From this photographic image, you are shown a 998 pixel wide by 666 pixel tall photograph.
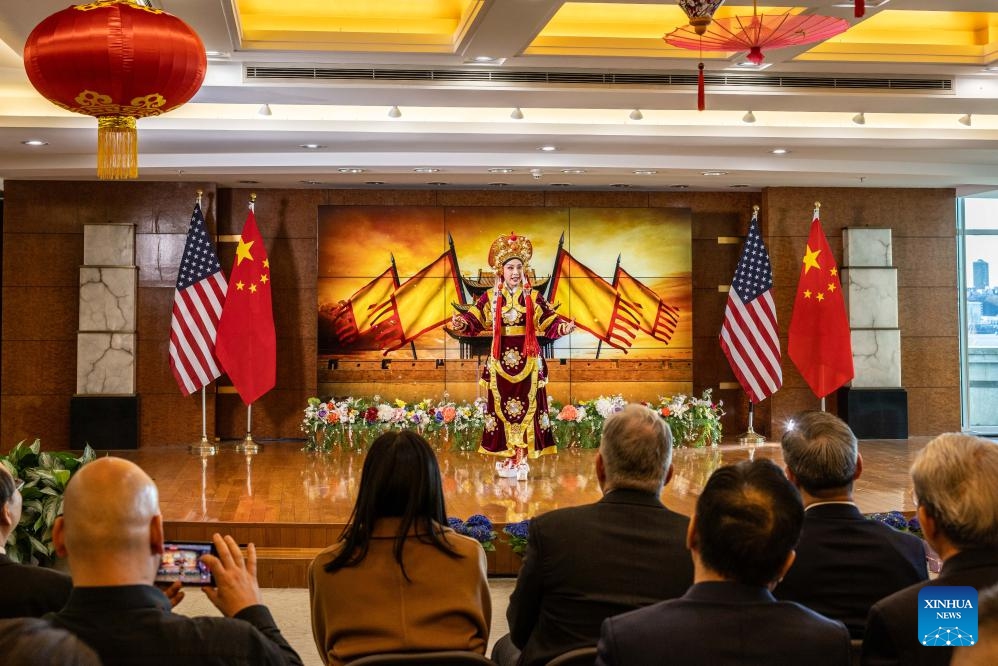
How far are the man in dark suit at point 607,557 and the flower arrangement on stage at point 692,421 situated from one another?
7.39m

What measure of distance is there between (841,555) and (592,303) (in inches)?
324

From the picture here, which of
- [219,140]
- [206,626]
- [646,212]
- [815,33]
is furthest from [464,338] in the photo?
[206,626]

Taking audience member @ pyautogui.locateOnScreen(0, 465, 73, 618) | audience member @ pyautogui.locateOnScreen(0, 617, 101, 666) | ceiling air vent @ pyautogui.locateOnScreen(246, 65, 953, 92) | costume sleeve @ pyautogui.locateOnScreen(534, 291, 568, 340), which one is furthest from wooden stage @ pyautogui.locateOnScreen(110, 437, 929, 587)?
audience member @ pyautogui.locateOnScreen(0, 617, 101, 666)

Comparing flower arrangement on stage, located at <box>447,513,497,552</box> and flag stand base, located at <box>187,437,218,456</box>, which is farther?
flag stand base, located at <box>187,437,218,456</box>

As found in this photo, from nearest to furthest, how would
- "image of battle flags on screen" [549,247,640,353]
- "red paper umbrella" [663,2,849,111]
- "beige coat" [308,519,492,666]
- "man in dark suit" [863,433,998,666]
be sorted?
"man in dark suit" [863,433,998,666] < "beige coat" [308,519,492,666] < "red paper umbrella" [663,2,849,111] < "image of battle flags on screen" [549,247,640,353]

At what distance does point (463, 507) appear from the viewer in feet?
21.5

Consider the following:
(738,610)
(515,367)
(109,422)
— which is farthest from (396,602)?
(109,422)

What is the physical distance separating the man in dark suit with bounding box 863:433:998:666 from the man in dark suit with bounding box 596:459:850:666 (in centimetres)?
29

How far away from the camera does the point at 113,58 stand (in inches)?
158

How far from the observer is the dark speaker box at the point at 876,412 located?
10.5 metres

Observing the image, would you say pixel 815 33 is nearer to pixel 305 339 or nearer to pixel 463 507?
pixel 463 507

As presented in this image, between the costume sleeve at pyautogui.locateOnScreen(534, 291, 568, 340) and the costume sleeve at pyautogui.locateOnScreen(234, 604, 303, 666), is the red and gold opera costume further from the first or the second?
the costume sleeve at pyautogui.locateOnScreen(234, 604, 303, 666)

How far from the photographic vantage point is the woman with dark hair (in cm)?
241

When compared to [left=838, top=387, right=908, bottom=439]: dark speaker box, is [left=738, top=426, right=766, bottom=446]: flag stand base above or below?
below
